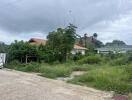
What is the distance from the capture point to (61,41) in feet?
130

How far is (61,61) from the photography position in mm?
38750

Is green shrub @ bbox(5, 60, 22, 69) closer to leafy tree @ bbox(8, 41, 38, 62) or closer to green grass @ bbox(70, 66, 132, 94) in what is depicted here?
leafy tree @ bbox(8, 41, 38, 62)

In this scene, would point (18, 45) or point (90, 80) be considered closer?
point (90, 80)

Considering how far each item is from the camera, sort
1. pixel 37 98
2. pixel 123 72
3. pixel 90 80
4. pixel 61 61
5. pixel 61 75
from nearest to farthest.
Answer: pixel 37 98 < pixel 90 80 < pixel 123 72 < pixel 61 75 < pixel 61 61

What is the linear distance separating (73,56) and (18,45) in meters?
10.1

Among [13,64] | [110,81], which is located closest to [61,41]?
[13,64]

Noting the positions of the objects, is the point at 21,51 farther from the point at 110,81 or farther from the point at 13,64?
the point at 110,81

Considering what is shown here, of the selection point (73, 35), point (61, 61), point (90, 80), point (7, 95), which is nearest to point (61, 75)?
point (90, 80)

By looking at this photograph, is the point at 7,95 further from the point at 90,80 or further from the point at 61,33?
the point at 61,33

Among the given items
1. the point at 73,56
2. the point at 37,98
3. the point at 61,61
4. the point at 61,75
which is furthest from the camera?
the point at 73,56

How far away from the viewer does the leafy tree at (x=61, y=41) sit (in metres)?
39.5

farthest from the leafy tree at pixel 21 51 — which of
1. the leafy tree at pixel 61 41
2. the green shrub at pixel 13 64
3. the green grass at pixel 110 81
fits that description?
the green grass at pixel 110 81

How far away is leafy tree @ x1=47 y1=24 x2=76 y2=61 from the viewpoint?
130ft

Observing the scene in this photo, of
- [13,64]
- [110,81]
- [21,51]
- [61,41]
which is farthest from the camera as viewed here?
[61,41]
